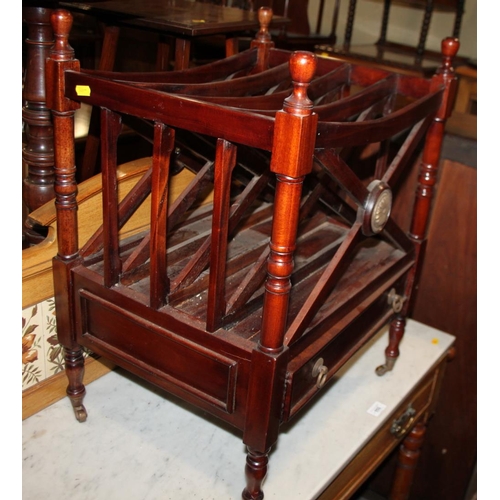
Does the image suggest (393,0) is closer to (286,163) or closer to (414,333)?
(414,333)

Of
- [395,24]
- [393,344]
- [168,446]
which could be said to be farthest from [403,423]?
[395,24]

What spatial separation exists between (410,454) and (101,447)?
899 mm

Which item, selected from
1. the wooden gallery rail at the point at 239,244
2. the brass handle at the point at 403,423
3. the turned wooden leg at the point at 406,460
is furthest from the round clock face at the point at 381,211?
the turned wooden leg at the point at 406,460

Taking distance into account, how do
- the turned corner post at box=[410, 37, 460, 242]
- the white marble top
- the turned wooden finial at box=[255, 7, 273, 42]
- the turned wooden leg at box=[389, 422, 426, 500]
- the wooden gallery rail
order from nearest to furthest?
the wooden gallery rail < the white marble top < the turned corner post at box=[410, 37, 460, 242] < the turned wooden finial at box=[255, 7, 273, 42] < the turned wooden leg at box=[389, 422, 426, 500]

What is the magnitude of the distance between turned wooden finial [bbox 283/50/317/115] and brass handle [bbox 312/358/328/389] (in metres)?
0.48

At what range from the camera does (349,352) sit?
4.28ft

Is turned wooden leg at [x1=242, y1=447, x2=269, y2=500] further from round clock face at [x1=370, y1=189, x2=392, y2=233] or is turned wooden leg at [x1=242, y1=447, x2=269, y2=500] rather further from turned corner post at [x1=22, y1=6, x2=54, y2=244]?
turned corner post at [x1=22, y1=6, x2=54, y2=244]

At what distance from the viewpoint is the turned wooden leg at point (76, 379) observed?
1.32 m

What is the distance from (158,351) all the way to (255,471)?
0.26 m

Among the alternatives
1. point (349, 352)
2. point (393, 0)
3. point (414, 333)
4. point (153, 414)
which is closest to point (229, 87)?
point (349, 352)

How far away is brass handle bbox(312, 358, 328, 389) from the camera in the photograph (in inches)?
45.8

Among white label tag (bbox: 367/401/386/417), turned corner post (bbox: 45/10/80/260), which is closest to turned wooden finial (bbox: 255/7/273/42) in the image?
turned corner post (bbox: 45/10/80/260)

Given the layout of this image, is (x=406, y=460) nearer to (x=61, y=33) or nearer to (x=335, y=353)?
(x=335, y=353)

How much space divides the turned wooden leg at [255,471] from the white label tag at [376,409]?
0.43 m
